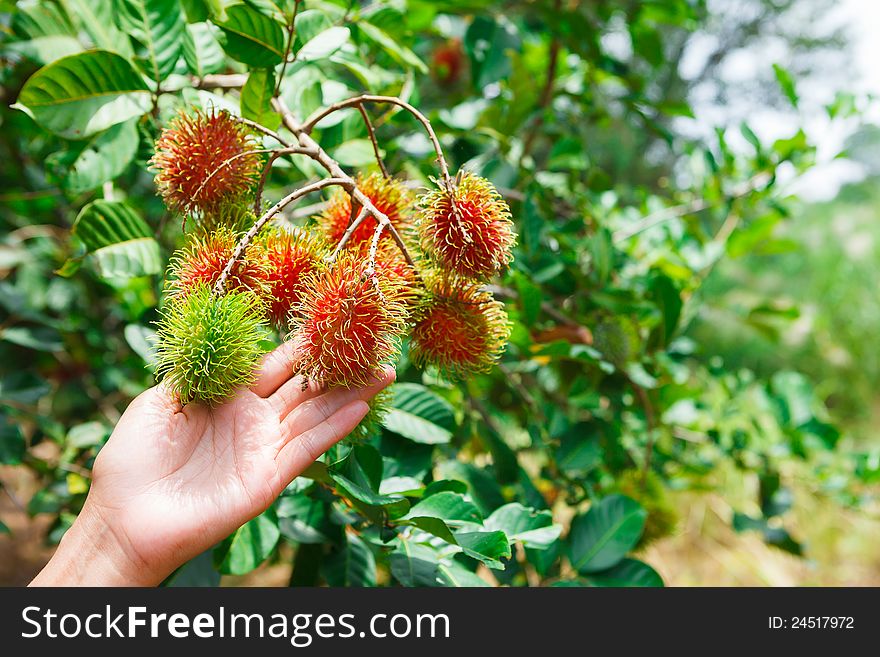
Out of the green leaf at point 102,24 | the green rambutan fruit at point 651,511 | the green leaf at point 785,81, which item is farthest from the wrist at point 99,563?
the green leaf at point 785,81

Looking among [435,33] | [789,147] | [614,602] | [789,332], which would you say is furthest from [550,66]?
[789,332]

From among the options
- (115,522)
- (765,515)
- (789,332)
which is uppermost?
(115,522)

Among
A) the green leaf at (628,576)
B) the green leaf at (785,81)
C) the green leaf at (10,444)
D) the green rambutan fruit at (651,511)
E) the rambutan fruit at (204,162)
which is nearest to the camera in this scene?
the rambutan fruit at (204,162)

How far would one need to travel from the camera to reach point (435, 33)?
171cm

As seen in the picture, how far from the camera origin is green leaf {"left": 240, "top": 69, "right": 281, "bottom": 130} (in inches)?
33.2

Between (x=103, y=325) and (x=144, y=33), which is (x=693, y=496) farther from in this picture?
(x=144, y=33)

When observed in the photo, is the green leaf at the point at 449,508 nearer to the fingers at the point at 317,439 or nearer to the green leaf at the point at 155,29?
the fingers at the point at 317,439

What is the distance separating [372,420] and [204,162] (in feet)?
1.27

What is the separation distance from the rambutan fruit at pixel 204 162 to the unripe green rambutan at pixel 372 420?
0.32 metres

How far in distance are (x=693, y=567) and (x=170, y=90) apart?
10.1 ft

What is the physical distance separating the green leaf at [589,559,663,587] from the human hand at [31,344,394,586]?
58 centimetres

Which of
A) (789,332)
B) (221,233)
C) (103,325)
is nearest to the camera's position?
(221,233)

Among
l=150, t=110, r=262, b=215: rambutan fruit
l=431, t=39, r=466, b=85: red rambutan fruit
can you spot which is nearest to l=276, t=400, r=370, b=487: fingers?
l=150, t=110, r=262, b=215: rambutan fruit

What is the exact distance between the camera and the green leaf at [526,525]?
33.7 inches
